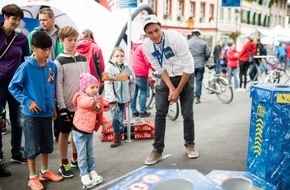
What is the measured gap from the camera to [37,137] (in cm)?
377

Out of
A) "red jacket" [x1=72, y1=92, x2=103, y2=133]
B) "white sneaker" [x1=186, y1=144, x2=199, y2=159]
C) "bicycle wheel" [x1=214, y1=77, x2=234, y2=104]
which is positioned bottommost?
"white sneaker" [x1=186, y1=144, x2=199, y2=159]

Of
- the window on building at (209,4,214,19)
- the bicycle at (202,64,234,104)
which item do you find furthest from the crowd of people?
A: the window on building at (209,4,214,19)

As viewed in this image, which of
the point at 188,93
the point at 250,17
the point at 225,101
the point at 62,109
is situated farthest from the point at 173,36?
the point at 250,17

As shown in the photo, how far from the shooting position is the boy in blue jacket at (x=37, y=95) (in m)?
3.61

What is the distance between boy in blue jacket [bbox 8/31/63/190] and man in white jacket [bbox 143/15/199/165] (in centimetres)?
126

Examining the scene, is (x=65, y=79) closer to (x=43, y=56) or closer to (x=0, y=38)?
(x=43, y=56)

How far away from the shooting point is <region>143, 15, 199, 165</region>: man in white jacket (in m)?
4.39

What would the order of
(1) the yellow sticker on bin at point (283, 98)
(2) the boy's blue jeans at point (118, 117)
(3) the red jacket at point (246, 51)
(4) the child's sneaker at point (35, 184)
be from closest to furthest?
1. (1) the yellow sticker on bin at point (283, 98)
2. (4) the child's sneaker at point (35, 184)
3. (2) the boy's blue jeans at point (118, 117)
4. (3) the red jacket at point (246, 51)

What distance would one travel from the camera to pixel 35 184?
3838 millimetres

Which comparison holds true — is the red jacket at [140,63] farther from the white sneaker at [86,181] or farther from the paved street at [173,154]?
the white sneaker at [86,181]

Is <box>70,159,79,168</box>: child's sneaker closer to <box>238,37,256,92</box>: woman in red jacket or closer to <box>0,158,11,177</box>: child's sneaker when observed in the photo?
<box>0,158,11,177</box>: child's sneaker

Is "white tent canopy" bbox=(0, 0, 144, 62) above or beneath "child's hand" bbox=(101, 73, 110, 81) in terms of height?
above

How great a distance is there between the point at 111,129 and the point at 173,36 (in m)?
2.10

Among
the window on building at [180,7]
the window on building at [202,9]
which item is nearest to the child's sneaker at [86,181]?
the window on building at [180,7]
